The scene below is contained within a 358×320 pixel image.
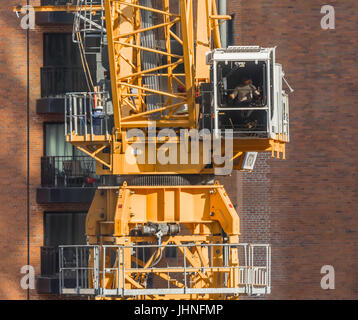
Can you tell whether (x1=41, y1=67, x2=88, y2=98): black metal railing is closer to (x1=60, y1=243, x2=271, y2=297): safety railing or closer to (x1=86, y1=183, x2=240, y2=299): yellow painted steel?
(x1=60, y1=243, x2=271, y2=297): safety railing

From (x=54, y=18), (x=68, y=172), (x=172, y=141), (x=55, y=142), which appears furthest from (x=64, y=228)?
(x=172, y=141)

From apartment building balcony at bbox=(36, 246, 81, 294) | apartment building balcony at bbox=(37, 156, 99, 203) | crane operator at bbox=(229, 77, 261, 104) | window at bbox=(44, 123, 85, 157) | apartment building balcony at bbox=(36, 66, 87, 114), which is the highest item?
apartment building balcony at bbox=(36, 66, 87, 114)

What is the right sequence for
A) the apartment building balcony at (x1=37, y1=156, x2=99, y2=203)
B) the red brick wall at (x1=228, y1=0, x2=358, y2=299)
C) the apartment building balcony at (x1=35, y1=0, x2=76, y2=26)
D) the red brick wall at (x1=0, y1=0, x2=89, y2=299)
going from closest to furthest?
the red brick wall at (x1=228, y1=0, x2=358, y2=299)
the apartment building balcony at (x1=35, y1=0, x2=76, y2=26)
the red brick wall at (x1=0, y1=0, x2=89, y2=299)
the apartment building balcony at (x1=37, y1=156, x2=99, y2=203)

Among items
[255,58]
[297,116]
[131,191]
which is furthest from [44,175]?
[255,58]

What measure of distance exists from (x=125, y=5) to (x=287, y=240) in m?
12.8

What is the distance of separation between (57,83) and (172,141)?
13081mm

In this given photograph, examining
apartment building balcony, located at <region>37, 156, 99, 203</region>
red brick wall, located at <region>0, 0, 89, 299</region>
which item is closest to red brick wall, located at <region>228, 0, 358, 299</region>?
apartment building balcony, located at <region>37, 156, 99, 203</region>

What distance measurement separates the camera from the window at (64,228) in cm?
4422

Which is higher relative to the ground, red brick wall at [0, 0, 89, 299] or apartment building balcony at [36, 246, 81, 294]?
red brick wall at [0, 0, 89, 299]

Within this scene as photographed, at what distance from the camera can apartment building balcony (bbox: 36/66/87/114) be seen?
44.4 m

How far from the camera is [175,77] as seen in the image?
33.0m

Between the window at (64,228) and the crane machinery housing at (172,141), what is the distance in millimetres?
9700

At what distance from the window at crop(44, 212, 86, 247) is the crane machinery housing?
9700 millimetres

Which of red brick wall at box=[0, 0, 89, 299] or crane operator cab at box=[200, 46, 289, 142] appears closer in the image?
crane operator cab at box=[200, 46, 289, 142]
